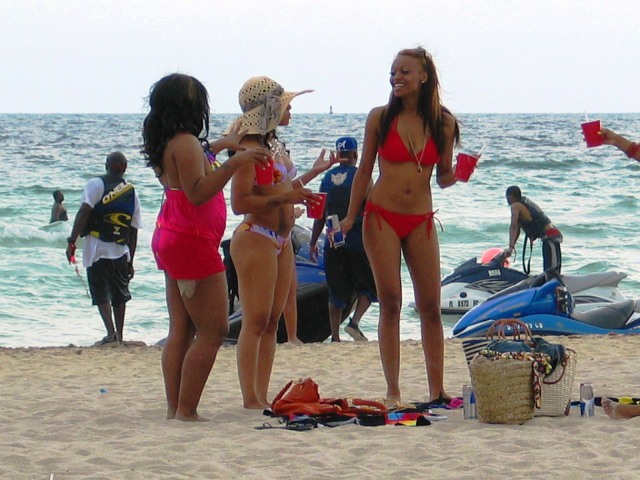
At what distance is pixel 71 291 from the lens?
13.8 metres

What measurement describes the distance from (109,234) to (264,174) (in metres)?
4.32

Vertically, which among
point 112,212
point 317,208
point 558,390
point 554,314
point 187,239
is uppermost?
point 317,208

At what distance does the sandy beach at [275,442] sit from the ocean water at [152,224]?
1.84 meters

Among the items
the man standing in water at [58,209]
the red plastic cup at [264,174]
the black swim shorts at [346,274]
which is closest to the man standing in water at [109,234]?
the black swim shorts at [346,274]

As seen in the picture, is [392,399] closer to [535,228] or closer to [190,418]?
[190,418]

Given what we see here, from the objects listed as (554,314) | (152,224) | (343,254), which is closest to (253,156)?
(343,254)

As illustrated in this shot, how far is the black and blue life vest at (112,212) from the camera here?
9.39 meters

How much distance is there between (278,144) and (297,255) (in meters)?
4.74

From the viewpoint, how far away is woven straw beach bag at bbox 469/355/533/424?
16.7ft

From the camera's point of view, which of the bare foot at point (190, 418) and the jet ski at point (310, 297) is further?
the jet ski at point (310, 297)

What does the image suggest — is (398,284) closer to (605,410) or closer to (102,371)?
(605,410)

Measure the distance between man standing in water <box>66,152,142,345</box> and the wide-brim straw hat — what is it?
410 cm

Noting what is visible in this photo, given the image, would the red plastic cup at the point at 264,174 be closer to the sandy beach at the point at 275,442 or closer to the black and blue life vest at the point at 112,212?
the sandy beach at the point at 275,442

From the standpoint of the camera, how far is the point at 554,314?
31.2 ft
